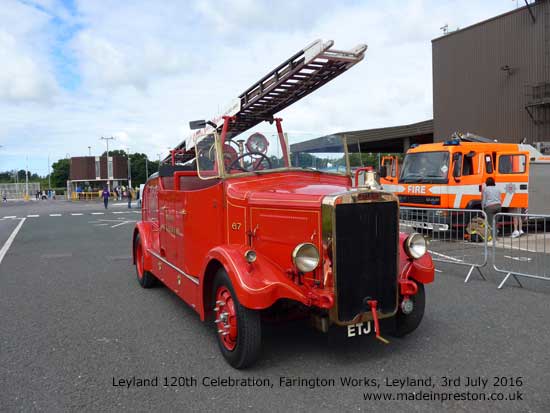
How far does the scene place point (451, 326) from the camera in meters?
4.80

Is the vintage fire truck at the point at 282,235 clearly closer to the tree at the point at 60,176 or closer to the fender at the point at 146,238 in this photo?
the fender at the point at 146,238

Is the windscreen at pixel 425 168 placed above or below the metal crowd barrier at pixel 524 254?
above

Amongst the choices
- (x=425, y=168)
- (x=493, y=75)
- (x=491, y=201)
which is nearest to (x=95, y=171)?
(x=493, y=75)

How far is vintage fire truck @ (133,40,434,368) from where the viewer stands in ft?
11.9

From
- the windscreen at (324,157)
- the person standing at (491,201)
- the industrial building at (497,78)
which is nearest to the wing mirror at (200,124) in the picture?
the windscreen at (324,157)

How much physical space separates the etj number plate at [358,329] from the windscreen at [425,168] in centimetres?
880

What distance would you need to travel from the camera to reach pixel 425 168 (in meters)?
12.3

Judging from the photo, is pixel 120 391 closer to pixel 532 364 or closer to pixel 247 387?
pixel 247 387

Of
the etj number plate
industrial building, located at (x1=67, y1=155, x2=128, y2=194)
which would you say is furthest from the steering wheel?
industrial building, located at (x1=67, y1=155, x2=128, y2=194)

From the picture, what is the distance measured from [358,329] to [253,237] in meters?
1.18

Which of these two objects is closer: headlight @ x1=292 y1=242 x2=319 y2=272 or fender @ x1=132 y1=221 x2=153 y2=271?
headlight @ x1=292 y1=242 x2=319 y2=272

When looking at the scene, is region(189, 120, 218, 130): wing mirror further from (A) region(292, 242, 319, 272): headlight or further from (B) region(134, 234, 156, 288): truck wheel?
(B) region(134, 234, 156, 288): truck wheel

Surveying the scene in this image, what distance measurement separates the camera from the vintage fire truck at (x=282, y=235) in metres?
3.62

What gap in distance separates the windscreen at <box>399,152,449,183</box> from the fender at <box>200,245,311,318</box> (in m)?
9.07
